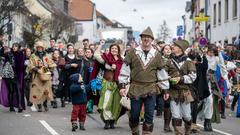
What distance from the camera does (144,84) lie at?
1027 cm

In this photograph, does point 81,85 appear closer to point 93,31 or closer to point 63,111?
point 63,111

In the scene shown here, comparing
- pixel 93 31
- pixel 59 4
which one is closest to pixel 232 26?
pixel 59 4

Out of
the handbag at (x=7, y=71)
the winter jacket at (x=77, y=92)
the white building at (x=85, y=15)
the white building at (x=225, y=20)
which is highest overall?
the white building at (x=85, y=15)

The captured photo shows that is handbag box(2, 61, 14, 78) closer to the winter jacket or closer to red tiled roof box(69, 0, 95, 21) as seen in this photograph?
the winter jacket

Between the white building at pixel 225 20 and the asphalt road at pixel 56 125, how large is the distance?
21.5 meters

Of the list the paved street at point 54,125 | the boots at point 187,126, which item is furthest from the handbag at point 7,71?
the boots at point 187,126

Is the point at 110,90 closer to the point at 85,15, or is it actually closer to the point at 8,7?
the point at 8,7

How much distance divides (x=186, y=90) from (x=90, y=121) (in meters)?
3.87

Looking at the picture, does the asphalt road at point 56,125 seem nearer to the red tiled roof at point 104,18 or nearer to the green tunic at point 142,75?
the green tunic at point 142,75

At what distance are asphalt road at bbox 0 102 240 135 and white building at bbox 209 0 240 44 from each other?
21457mm

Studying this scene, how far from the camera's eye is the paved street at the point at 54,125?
12688mm

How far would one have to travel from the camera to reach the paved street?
41.6 feet

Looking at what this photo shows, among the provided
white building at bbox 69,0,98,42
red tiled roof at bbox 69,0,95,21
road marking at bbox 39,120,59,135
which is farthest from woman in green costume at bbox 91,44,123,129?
red tiled roof at bbox 69,0,95,21

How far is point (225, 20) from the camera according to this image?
41.1 metres
